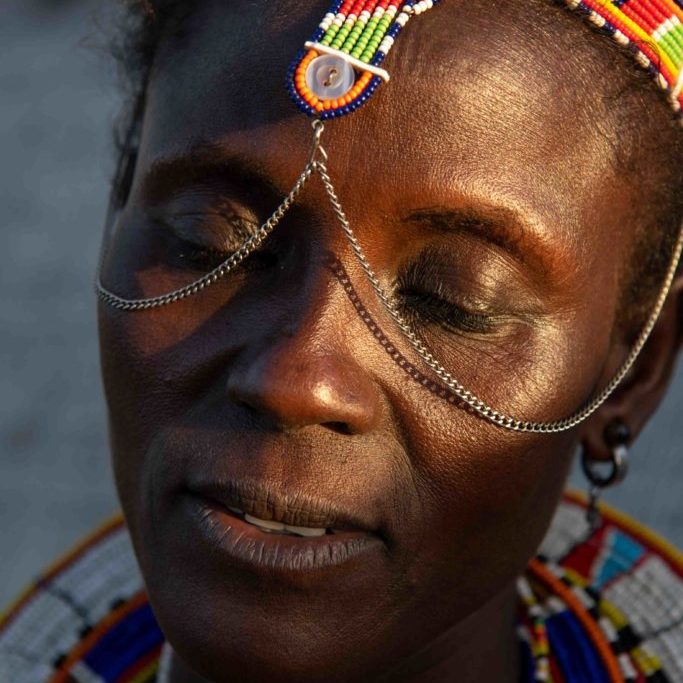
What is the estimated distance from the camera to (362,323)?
2062 millimetres

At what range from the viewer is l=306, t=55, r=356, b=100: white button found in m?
2.01

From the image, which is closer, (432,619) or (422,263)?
(422,263)

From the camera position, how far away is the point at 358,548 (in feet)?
6.85

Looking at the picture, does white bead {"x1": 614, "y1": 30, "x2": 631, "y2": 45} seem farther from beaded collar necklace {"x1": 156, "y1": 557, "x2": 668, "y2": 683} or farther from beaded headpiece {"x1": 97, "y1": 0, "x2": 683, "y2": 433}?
beaded collar necklace {"x1": 156, "y1": 557, "x2": 668, "y2": 683}

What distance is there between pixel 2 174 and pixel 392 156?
5.81 meters

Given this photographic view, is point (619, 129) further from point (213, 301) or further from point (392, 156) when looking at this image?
point (213, 301)

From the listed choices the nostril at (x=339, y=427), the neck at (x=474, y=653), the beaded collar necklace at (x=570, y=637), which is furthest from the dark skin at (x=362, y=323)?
the beaded collar necklace at (x=570, y=637)

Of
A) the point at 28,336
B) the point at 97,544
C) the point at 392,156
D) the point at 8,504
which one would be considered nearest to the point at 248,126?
the point at 392,156

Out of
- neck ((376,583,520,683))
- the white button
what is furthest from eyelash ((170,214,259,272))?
neck ((376,583,520,683))

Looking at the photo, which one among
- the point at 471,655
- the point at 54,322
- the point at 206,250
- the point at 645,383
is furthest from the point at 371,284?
the point at 54,322

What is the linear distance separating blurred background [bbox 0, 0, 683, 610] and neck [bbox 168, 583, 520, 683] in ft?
7.39

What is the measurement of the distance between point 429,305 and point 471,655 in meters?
0.84

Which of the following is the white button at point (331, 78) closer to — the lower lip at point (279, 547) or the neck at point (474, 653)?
the lower lip at point (279, 547)

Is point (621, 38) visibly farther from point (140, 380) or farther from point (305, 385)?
point (140, 380)
